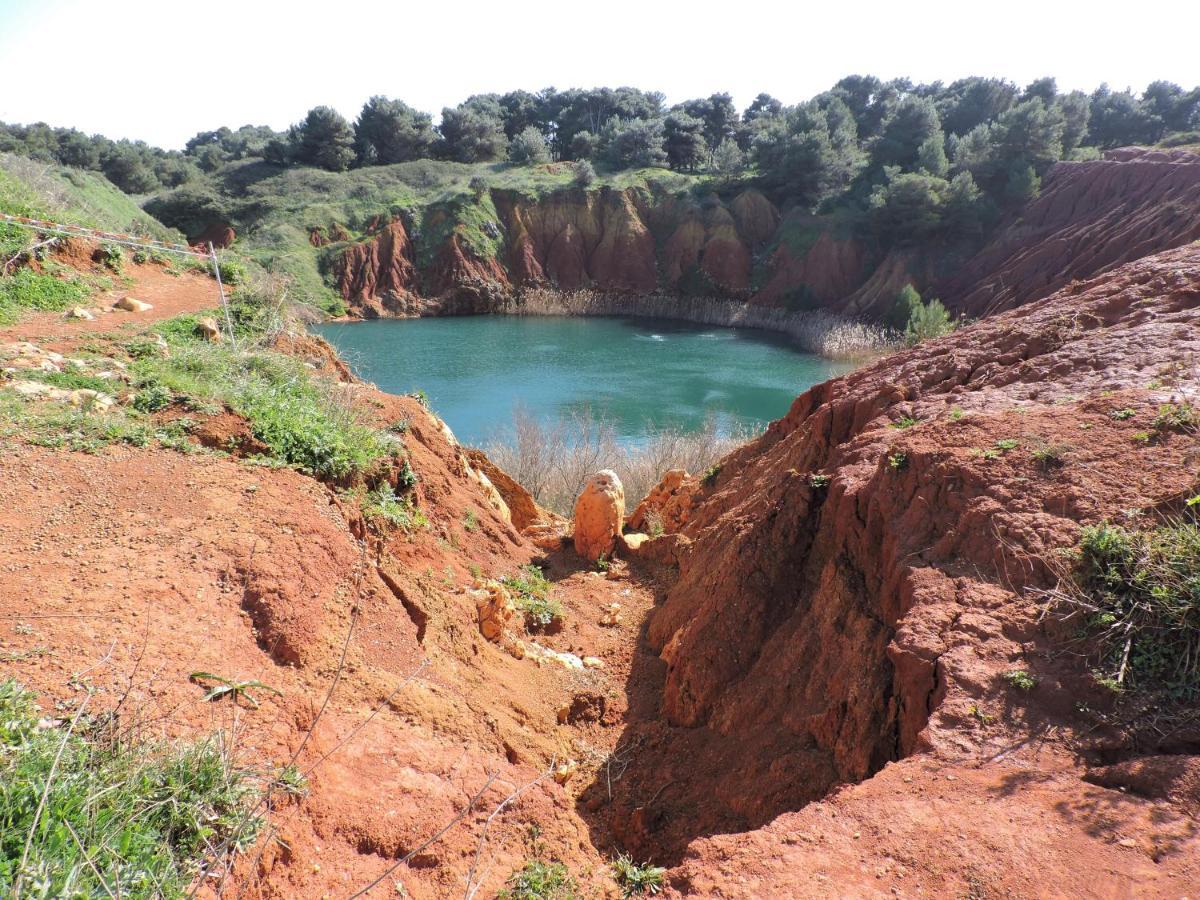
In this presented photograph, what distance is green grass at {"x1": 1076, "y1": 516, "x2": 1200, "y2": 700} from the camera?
371 cm

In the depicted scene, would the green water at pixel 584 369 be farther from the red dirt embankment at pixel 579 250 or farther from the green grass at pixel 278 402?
the green grass at pixel 278 402

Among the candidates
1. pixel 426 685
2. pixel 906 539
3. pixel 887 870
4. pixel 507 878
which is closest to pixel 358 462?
pixel 426 685

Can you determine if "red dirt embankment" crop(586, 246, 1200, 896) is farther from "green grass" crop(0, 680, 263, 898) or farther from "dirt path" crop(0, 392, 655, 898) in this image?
"green grass" crop(0, 680, 263, 898)

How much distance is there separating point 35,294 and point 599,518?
947 centimetres

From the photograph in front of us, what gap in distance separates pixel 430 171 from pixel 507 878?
5832 cm

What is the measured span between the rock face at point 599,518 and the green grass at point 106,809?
7584mm

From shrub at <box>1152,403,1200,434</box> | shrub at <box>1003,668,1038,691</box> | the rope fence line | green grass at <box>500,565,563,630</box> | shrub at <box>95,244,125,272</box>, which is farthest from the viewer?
shrub at <box>95,244,125,272</box>

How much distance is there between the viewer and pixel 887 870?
125 inches

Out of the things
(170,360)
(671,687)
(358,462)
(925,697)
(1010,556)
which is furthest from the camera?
(170,360)

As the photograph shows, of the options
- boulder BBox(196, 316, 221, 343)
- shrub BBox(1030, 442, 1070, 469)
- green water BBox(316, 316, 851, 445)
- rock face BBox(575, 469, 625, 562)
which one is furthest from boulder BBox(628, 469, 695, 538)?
green water BBox(316, 316, 851, 445)

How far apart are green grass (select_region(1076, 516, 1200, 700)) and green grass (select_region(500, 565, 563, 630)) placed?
5.74 metres

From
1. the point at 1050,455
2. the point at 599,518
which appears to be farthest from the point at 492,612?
the point at 1050,455

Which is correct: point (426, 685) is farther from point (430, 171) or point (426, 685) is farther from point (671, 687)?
point (430, 171)

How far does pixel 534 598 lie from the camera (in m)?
8.82
